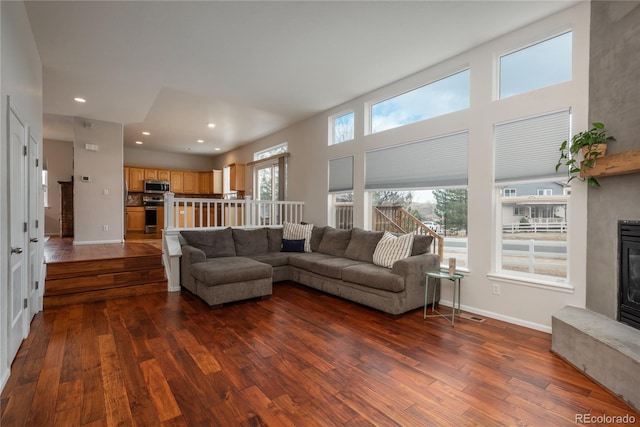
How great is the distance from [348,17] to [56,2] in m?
2.67

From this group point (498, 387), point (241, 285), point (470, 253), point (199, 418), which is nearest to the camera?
point (199, 418)

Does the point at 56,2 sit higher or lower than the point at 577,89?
higher

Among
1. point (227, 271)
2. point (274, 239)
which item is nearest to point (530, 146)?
point (227, 271)

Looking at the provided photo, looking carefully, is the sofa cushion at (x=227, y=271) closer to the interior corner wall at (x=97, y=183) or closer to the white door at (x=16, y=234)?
the white door at (x=16, y=234)

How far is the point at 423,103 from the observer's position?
434cm

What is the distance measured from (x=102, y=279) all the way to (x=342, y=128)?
454cm

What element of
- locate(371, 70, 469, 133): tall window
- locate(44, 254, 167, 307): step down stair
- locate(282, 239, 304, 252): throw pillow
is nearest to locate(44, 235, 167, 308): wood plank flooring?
locate(44, 254, 167, 307): step down stair

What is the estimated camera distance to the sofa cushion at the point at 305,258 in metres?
4.78

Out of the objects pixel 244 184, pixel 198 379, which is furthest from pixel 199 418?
pixel 244 184

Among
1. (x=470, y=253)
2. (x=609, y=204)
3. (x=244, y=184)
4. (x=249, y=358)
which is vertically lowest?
(x=249, y=358)

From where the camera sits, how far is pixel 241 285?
13.2 feet

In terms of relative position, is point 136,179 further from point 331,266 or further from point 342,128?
point 331,266

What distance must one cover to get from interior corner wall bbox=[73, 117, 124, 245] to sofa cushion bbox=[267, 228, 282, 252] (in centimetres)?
351

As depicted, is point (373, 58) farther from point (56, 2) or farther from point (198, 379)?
point (198, 379)
